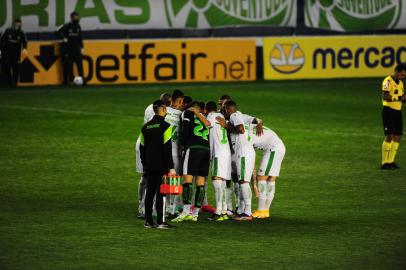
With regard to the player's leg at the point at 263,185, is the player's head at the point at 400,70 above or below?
above

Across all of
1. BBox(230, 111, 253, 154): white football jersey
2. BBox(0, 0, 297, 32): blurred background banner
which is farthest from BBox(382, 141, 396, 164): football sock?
BBox(0, 0, 297, 32): blurred background banner

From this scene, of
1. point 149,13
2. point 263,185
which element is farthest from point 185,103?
point 149,13

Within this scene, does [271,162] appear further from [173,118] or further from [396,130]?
[396,130]

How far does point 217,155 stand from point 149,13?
23284 mm

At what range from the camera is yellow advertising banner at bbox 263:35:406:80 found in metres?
37.2

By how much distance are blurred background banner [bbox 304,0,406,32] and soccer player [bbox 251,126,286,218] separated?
80.4 feet

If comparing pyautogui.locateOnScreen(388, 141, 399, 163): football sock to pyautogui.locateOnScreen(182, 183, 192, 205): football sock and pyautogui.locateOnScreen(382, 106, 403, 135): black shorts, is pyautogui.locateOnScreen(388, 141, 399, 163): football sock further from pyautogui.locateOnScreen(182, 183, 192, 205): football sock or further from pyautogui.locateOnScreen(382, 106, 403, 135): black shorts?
pyautogui.locateOnScreen(182, 183, 192, 205): football sock

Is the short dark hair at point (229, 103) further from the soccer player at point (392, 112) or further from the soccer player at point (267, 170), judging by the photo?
the soccer player at point (392, 112)

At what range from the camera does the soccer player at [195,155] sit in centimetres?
1507

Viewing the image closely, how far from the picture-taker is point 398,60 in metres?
38.5

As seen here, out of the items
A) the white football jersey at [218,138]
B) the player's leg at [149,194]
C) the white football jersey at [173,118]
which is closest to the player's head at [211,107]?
the white football jersey at [218,138]

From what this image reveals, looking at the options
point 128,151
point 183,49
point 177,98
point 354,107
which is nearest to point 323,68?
point 183,49

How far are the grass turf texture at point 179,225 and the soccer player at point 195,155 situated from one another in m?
0.41

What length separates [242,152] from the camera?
15133mm
